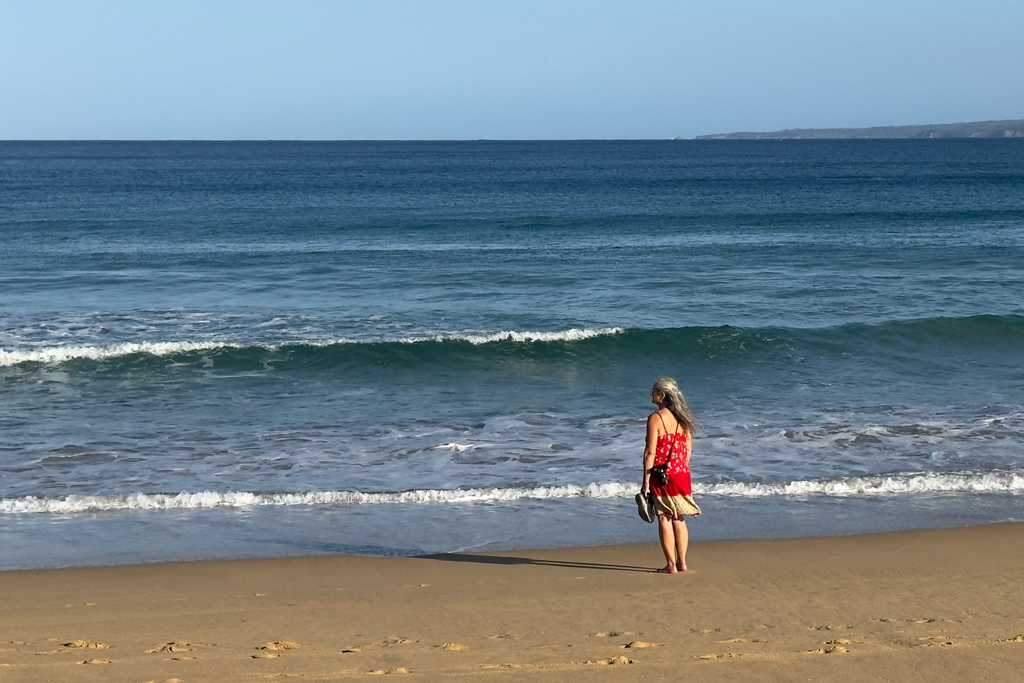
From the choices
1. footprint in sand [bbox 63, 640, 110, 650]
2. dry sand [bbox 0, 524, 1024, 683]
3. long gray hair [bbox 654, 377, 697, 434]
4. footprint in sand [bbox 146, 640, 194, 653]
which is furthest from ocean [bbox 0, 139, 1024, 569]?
footprint in sand [bbox 146, 640, 194, 653]

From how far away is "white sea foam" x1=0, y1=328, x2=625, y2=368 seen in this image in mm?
15586

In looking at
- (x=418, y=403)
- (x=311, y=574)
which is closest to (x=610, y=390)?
(x=418, y=403)

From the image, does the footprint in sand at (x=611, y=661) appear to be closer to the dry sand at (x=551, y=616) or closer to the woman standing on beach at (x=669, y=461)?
the dry sand at (x=551, y=616)

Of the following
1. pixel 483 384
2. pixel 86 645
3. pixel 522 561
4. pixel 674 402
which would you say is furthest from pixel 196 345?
pixel 674 402

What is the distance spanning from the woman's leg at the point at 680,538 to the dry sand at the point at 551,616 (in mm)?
135

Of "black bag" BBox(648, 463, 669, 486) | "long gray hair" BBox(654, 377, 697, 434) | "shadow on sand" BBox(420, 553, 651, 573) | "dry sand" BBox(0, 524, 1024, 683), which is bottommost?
"shadow on sand" BBox(420, 553, 651, 573)

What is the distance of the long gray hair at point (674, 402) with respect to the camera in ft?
22.3

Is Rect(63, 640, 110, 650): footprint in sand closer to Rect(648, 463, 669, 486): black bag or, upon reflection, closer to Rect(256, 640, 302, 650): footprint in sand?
Rect(256, 640, 302, 650): footprint in sand

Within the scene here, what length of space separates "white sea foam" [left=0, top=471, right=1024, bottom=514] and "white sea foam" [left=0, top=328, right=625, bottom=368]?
280 inches

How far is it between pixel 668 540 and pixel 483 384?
778 cm

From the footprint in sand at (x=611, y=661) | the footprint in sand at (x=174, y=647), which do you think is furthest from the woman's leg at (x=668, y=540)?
the footprint in sand at (x=174, y=647)

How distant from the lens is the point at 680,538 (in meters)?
7.13

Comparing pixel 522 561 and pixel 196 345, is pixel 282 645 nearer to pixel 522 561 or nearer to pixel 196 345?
pixel 522 561

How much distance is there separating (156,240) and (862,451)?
26.8 m
